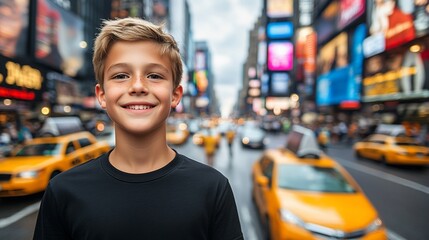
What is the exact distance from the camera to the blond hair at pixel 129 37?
1.46 meters

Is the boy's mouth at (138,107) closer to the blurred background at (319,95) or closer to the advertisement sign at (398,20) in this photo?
the blurred background at (319,95)

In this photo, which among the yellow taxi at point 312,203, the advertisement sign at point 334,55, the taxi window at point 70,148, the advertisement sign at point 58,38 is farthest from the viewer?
the advertisement sign at point 334,55

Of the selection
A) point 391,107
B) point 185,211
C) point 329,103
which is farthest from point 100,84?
point 329,103

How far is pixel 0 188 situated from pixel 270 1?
93.5 metres

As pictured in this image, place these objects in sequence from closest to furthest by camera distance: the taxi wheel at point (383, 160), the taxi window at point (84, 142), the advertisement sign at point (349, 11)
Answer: the taxi window at point (84, 142)
the taxi wheel at point (383, 160)
the advertisement sign at point (349, 11)

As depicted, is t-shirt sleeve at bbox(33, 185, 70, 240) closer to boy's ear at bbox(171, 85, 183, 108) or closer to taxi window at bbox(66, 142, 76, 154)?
boy's ear at bbox(171, 85, 183, 108)

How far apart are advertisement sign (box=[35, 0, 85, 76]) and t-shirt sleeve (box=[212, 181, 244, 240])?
2817cm

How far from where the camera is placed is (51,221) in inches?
55.5

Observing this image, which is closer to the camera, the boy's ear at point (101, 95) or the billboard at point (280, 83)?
the boy's ear at point (101, 95)

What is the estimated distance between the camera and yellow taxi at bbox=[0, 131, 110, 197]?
6.16 m

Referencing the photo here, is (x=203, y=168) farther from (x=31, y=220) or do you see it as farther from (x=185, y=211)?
(x=31, y=220)

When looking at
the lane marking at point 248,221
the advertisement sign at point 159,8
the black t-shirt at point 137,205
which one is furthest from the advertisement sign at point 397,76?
the advertisement sign at point 159,8

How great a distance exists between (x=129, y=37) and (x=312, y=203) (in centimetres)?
389

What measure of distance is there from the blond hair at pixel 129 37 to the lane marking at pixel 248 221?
13.1ft
